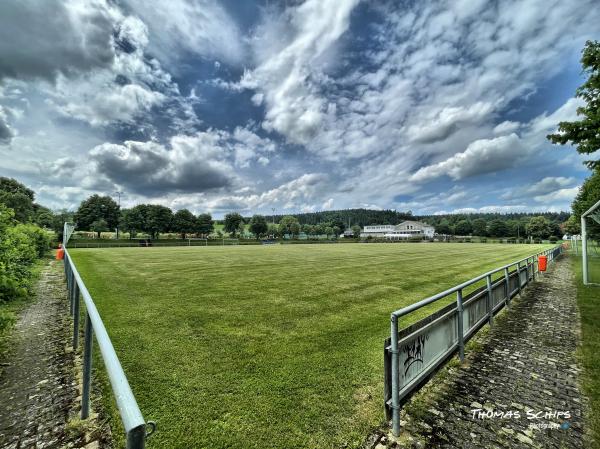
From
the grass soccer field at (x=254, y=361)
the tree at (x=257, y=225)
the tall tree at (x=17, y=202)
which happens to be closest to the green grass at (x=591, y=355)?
the grass soccer field at (x=254, y=361)

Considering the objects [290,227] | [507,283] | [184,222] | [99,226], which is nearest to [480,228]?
[290,227]

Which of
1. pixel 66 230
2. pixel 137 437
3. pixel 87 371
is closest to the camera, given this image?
pixel 137 437

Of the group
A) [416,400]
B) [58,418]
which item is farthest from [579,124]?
[58,418]

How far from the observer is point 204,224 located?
89938 mm

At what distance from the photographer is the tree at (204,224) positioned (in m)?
89.2

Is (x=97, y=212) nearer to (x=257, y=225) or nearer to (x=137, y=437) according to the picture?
(x=257, y=225)

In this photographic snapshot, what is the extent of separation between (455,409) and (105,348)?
13.2 feet

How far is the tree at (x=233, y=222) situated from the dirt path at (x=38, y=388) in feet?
330

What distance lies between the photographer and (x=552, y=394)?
12.6ft

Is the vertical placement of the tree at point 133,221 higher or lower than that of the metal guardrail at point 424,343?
higher

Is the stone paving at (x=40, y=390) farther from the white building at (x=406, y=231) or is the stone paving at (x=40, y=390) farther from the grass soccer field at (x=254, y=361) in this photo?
the white building at (x=406, y=231)

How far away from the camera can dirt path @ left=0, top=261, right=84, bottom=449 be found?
2.97 metres

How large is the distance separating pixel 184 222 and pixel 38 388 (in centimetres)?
8688

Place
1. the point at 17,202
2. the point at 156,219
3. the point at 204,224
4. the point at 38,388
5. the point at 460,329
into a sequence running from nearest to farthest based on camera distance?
the point at 38,388 → the point at 460,329 → the point at 17,202 → the point at 156,219 → the point at 204,224
